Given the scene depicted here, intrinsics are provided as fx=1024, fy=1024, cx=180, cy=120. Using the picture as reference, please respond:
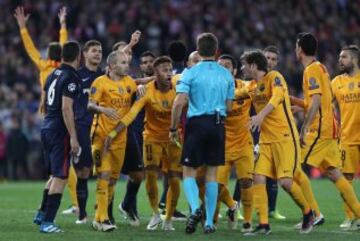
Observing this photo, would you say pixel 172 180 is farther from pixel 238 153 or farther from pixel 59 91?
pixel 59 91

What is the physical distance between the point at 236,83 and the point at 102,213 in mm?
2591

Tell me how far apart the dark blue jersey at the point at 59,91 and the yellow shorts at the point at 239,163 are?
2.25 m

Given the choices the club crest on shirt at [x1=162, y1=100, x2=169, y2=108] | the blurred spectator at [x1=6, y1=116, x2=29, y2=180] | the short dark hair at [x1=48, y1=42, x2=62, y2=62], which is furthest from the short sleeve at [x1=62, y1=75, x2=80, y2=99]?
the blurred spectator at [x1=6, y1=116, x2=29, y2=180]

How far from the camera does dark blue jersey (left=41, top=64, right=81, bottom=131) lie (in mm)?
13492

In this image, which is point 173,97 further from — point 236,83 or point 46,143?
point 46,143

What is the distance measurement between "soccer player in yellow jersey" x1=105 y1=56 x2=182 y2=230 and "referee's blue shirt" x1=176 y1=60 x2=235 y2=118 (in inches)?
42.4

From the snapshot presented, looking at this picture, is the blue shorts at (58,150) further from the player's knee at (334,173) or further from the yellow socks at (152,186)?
the player's knee at (334,173)

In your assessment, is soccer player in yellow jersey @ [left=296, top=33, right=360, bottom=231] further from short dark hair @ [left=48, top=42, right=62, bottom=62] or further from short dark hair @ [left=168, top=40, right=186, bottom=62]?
short dark hair @ [left=48, top=42, right=62, bottom=62]

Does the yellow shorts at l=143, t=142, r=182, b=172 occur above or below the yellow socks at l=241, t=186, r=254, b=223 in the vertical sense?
above

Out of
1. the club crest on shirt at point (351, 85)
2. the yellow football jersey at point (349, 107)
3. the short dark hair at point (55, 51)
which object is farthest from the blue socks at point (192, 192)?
the short dark hair at point (55, 51)

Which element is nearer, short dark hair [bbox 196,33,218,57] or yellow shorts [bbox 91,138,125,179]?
short dark hair [bbox 196,33,218,57]

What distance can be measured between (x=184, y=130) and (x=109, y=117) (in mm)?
1070

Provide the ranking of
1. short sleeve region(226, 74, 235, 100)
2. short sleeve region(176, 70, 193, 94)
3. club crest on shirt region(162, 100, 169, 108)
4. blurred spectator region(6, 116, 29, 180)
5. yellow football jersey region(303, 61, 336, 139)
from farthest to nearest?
blurred spectator region(6, 116, 29, 180) → club crest on shirt region(162, 100, 169, 108) → yellow football jersey region(303, 61, 336, 139) → short sleeve region(226, 74, 235, 100) → short sleeve region(176, 70, 193, 94)

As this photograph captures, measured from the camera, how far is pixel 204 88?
13008mm
